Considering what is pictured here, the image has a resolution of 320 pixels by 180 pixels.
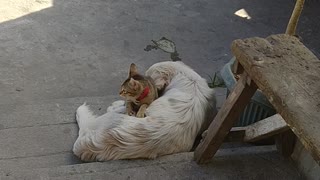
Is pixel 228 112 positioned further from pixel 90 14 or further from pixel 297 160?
pixel 90 14

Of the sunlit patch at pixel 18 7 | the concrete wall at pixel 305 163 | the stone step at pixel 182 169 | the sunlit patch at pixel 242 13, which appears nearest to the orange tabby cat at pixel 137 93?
the stone step at pixel 182 169

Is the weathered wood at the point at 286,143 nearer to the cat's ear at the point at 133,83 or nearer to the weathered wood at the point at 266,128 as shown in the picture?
the weathered wood at the point at 266,128

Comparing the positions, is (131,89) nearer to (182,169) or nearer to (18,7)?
(182,169)

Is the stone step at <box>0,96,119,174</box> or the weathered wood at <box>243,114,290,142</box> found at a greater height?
the weathered wood at <box>243,114,290,142</box>

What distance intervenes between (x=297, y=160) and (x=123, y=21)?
280cm

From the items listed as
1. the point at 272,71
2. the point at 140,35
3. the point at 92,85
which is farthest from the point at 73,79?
the point at 272,71

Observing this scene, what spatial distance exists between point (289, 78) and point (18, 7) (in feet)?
11.9

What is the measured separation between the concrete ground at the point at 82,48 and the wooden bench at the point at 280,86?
0.99 m

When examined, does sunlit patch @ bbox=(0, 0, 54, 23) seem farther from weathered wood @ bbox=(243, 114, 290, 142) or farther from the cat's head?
weathered wood @ bbox=(243, 114, 290, 142)

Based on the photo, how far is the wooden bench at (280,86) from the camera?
1.87 meters

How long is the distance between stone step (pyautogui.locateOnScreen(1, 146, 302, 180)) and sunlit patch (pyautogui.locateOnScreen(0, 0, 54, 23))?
2626 mm

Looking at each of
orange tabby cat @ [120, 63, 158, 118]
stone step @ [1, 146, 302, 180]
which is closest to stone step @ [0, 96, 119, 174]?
stone step @ [1, 146, 302, 180]

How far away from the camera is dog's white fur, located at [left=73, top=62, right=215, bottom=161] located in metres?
2.65

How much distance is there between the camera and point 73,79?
4051mm
